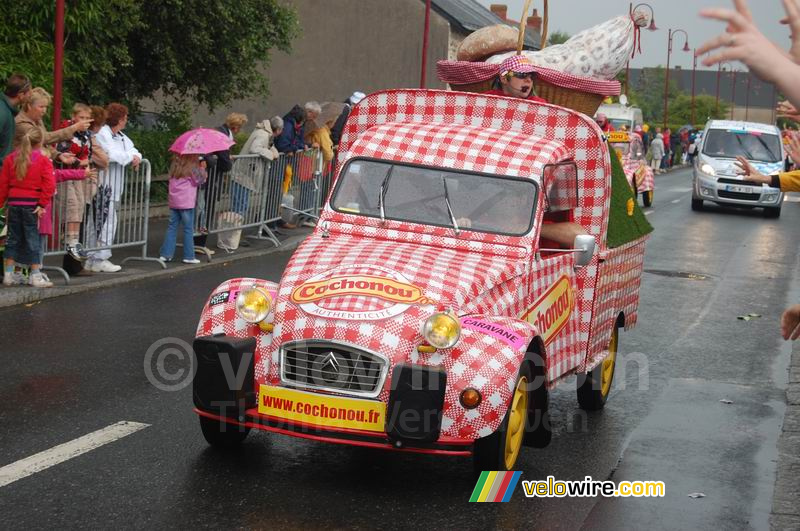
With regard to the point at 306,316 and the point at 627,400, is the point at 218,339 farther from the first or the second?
the point at 627,400

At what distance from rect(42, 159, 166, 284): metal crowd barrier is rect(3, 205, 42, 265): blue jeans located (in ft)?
1.17

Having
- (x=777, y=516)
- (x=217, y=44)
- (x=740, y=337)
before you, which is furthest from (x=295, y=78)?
(x=777, y=516)

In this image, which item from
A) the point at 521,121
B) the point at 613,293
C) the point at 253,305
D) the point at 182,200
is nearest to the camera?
the point at 253,305

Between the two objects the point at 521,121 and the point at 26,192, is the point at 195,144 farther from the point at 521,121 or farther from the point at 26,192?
the point at 521,121

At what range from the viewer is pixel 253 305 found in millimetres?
6543

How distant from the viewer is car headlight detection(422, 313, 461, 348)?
6.22 meters

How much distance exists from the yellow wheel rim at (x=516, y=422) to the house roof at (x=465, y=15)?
44.5 m

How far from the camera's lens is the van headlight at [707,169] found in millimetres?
30875

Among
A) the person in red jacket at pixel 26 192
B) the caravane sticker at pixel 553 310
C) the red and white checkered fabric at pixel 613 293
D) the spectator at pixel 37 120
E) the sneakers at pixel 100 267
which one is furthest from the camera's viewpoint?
the sneakers at pixel 100 267

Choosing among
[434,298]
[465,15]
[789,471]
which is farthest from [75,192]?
[465,15]

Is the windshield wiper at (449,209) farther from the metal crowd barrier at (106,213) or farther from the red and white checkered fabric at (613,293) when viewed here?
the metal crowd barrier at (106,213)

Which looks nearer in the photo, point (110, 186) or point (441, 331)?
point (441, 331)

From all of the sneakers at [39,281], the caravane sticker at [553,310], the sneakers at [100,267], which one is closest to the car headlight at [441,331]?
the caravane sticker at [553,310]

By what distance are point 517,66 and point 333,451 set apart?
3.13 metres
